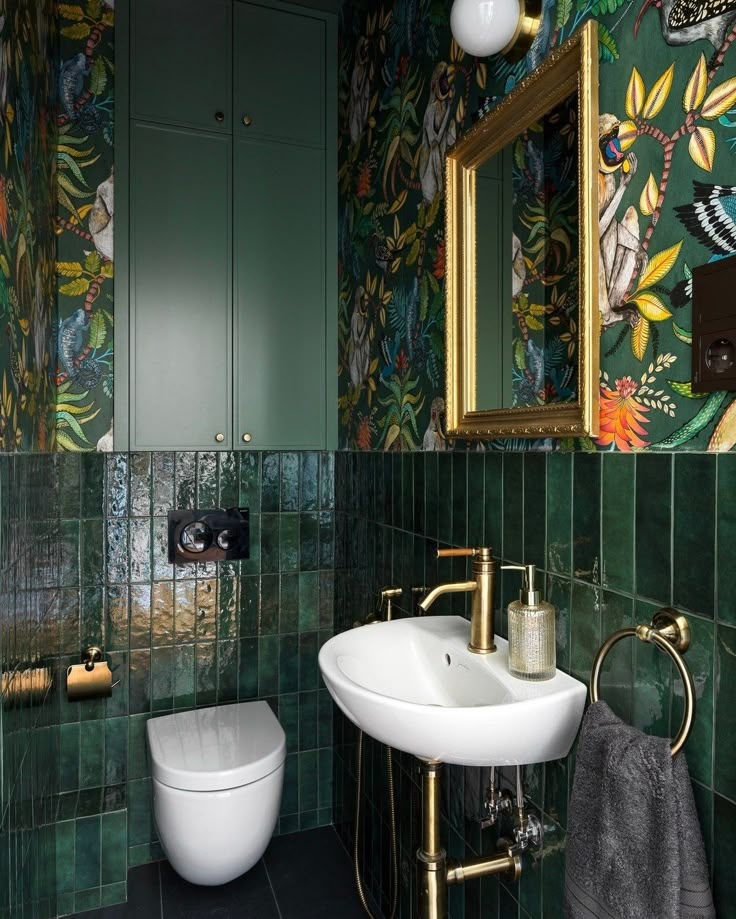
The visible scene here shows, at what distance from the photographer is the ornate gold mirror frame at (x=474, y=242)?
3.36 feet

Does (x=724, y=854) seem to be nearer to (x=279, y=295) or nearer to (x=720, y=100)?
(x=720, y=100)

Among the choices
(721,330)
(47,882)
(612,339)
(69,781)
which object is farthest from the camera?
(69,781)

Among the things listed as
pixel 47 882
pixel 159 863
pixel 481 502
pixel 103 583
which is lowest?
pixel 159 863

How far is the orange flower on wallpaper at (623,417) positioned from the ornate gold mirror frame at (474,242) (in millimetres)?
16

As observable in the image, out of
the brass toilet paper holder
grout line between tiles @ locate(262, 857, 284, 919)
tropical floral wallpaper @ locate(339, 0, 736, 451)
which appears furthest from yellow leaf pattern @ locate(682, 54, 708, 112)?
Result: grout line between tiles @ locate(262, 857, 284, 919)

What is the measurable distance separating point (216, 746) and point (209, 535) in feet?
2.26

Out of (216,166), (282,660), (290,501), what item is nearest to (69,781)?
(282,660)

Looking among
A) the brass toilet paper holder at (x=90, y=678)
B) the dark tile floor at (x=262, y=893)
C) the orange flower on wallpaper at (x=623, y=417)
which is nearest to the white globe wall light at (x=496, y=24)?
the orange flower on wallpaper at (x=623, y=417)

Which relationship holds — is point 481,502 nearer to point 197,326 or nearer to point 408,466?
point 408,466

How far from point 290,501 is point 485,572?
1.23 metres

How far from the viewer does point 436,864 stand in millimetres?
1267

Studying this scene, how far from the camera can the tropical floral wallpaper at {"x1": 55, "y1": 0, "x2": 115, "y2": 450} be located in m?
2.01

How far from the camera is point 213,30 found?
2.15m

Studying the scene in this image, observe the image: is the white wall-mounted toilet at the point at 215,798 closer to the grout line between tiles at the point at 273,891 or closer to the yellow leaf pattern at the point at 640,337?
the grout line between tiles at the point at 273,891
